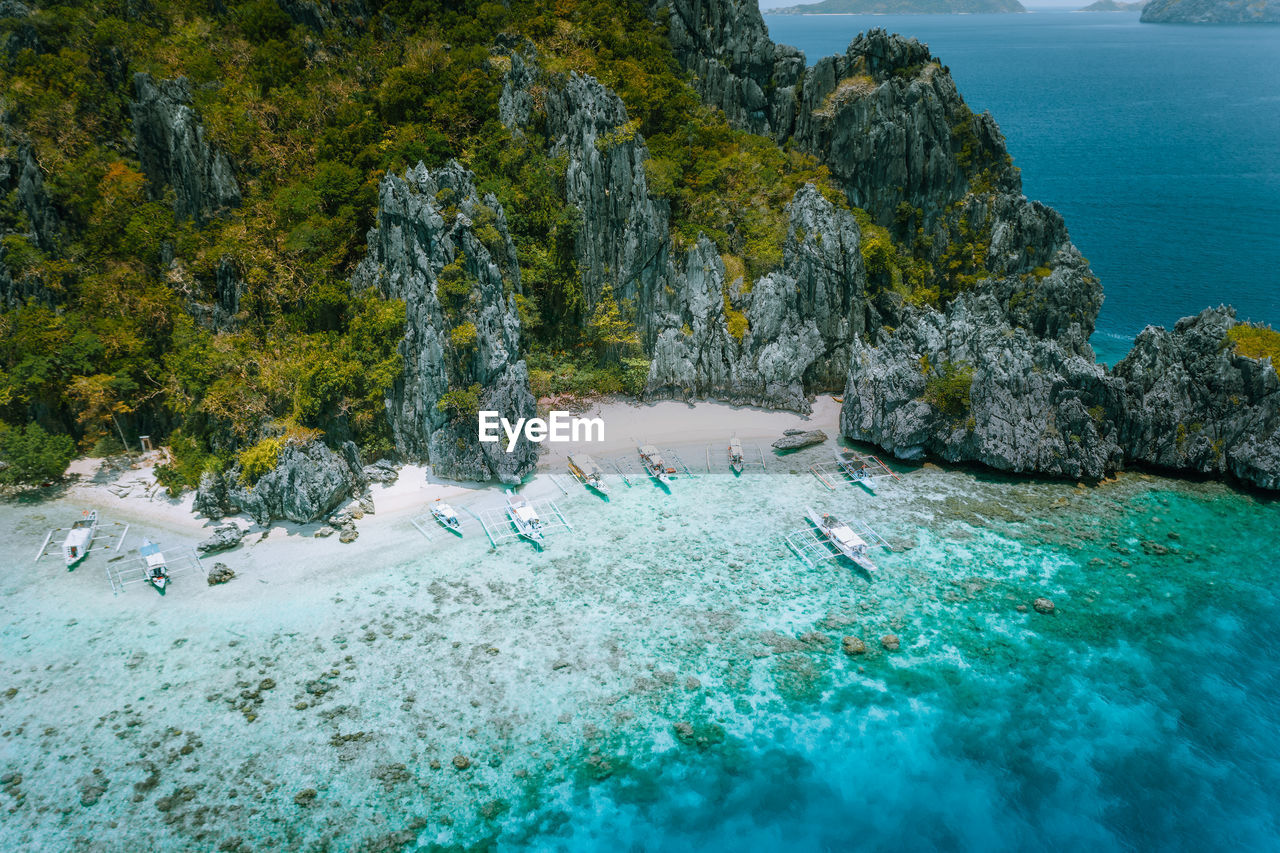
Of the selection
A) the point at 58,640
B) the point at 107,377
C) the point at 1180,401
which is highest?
the point at 107,377

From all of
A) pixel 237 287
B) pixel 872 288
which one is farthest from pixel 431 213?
pixel 872 288

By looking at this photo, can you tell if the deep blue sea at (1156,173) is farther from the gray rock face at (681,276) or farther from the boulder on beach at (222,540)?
the boulder on beach at (222,540)

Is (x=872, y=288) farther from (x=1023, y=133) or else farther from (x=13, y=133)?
(x=1023, y=133)

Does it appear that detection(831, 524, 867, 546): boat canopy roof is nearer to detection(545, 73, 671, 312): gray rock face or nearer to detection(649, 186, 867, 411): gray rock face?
detection(649, 186, 867, 411): gray rock face

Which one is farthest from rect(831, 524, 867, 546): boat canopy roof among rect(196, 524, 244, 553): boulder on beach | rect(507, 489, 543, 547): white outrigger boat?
rect(196, 524, 244, 553): boulder on beach

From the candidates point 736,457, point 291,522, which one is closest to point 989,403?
point 736,457
